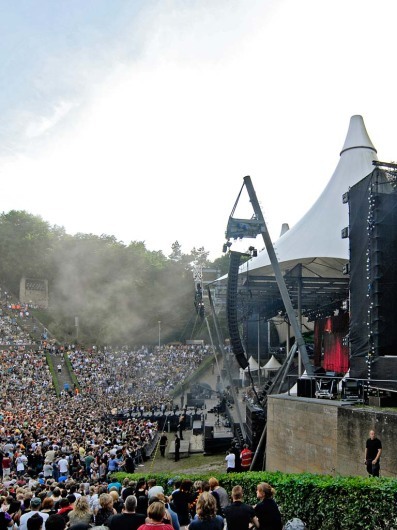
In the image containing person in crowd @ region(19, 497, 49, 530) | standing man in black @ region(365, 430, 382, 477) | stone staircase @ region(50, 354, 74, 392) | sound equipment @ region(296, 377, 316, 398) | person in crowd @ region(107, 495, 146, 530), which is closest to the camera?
person in crowd @ region(107, 495, 146, 530)

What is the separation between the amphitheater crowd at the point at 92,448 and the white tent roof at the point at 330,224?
29.5ft

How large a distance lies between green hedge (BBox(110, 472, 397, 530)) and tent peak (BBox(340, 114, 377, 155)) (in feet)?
50.7

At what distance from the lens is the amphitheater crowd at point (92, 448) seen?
469cm

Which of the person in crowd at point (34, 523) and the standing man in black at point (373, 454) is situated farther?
the standing man in black at point (373, 454)

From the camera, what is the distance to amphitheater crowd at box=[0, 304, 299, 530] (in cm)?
469

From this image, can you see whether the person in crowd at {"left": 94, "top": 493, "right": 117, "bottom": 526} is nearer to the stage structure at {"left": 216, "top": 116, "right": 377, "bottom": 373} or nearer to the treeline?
the stage structure at {"left": 216, "top": 116, "right": 377, "bottom": 373}

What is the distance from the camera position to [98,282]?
59312 millimetres

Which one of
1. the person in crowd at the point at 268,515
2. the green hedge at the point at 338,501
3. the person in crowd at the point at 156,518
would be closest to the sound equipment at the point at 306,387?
the green hedge at the point at 338,501

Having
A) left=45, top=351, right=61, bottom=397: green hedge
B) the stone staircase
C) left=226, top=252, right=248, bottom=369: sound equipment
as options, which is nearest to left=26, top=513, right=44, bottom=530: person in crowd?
left=226, top=252, right=248, bottom=369: sound equipment

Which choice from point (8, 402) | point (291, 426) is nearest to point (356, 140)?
point (291, 426)

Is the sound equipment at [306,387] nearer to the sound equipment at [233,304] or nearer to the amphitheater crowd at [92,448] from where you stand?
the amphitheater crowd at [92,448]

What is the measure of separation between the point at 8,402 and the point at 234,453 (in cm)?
1704

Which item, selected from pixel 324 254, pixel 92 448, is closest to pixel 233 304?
pixel 324 254

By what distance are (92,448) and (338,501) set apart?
1147 centimetres
